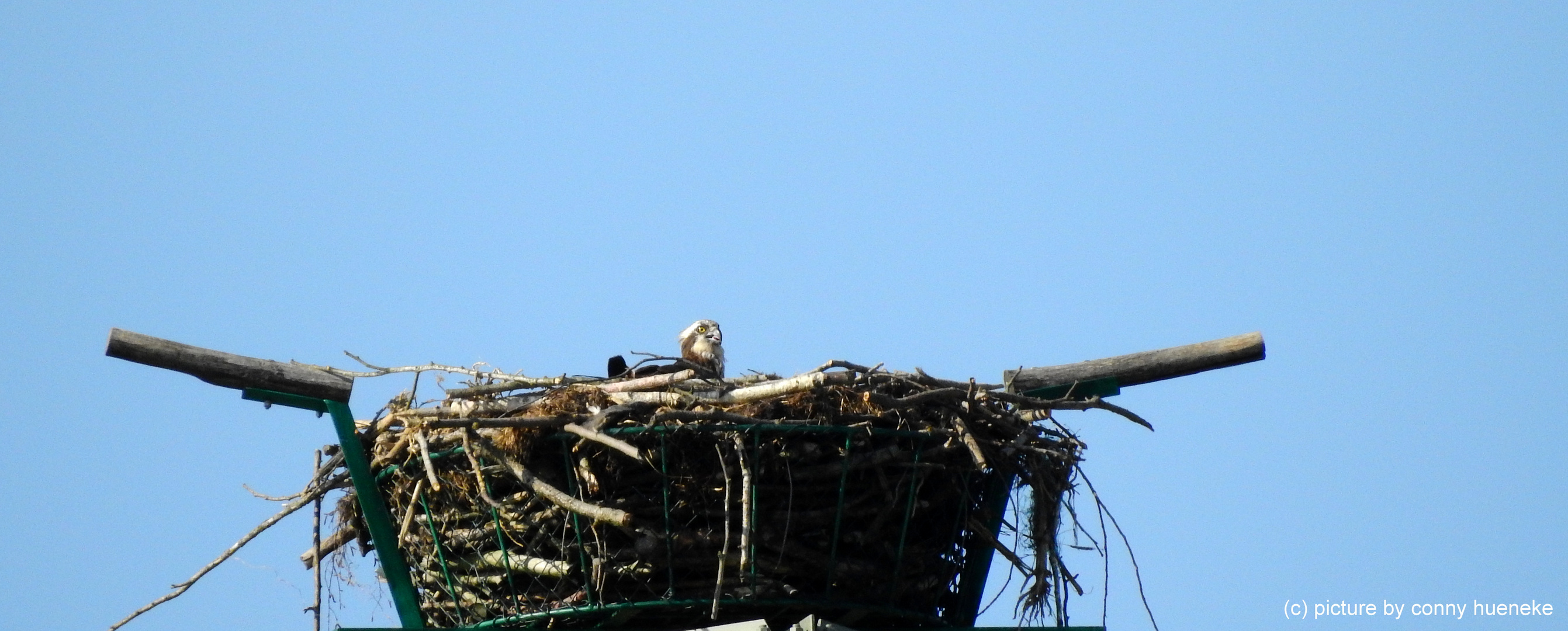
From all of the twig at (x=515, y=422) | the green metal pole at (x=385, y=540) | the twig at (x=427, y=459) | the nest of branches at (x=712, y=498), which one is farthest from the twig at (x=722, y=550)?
the green metal pole at (x=385, y=540)

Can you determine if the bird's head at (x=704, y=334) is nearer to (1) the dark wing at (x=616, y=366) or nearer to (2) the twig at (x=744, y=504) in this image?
(1) the dark wing at (x=616, y=366)

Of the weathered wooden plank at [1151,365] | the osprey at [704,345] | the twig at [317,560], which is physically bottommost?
the twig at [317,560]

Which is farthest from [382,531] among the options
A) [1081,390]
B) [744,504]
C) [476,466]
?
[1081,390]

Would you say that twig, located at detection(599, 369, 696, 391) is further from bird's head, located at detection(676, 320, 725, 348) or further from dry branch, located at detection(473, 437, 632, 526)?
bird's head, located at detection(676, 320, 725, 348)

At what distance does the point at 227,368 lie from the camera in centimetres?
618

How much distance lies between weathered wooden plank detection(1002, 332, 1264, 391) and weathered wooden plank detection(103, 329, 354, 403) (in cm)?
278

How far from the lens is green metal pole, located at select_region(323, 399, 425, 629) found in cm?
694

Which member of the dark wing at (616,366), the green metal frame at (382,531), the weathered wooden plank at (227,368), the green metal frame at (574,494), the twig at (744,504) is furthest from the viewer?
the dark wing at (616,366)

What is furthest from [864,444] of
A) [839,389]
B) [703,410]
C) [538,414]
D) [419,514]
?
[419,514]

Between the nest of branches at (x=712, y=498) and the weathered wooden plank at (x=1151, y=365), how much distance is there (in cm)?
15

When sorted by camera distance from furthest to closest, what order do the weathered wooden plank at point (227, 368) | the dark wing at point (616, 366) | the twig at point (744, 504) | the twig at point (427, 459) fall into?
1. the dark wing at point (616, 366)
2. the twig at point (427, 459)
3. the twig at point (744, 504)
4. the weathered wooden plank at point (227, 368)

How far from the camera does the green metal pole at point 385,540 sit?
694 centimetres

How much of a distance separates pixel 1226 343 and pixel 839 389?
64.0 inches

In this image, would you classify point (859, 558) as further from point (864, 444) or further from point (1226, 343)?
point (1226, 343)
